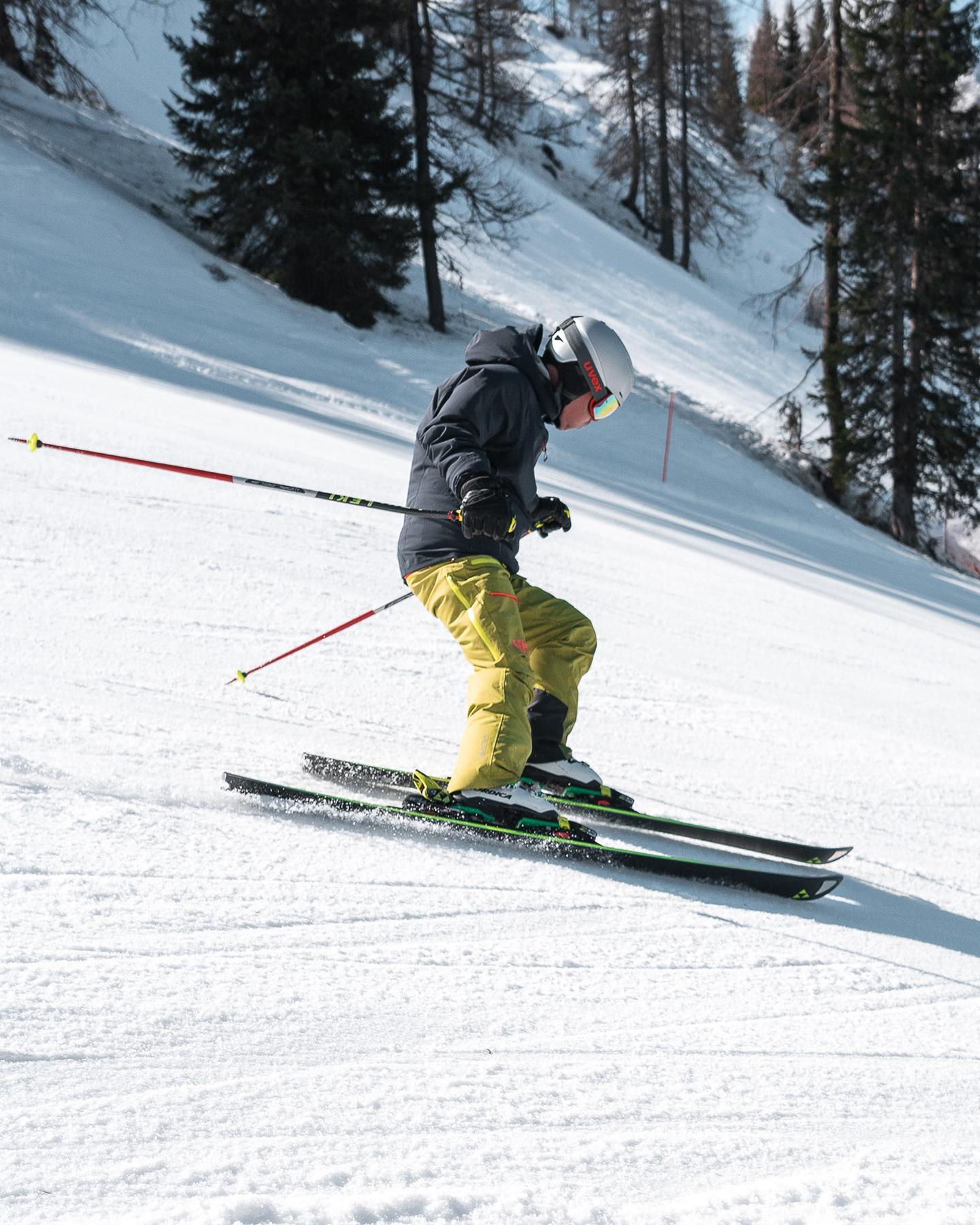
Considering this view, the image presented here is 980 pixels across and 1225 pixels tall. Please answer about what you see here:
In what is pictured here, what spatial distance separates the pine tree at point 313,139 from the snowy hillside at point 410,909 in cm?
973

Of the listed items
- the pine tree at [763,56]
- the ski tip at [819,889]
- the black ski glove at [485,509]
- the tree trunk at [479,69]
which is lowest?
the ski tip at [819,889]

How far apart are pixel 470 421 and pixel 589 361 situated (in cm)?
47

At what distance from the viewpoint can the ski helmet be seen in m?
3.79

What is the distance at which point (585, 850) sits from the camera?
11.7 ft

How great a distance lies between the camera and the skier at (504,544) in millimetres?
3584

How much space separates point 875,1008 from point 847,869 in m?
1.15

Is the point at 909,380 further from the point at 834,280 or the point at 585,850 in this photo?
the point at 585,850

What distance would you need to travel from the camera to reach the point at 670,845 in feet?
12.9

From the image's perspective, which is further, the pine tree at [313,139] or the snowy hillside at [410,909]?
the pine tree at [313,139]

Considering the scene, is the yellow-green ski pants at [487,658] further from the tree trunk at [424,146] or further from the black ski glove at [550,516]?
the tree trunk at [424,146]

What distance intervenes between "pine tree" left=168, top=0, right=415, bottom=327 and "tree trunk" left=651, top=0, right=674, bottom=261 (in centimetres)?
1687

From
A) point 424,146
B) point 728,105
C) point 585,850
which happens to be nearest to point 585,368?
point 585,850

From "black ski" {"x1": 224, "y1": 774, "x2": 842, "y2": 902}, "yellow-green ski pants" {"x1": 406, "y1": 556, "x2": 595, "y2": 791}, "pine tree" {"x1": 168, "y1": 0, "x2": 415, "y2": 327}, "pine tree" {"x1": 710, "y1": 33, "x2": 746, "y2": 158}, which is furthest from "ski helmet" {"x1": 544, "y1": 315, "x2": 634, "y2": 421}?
"pine tree" {"x1": 710, "y1": 33, "x2": 746, "y2": 158}

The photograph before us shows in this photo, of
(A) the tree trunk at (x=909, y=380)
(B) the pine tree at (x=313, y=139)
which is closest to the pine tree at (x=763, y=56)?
(A) the tree trunk at (x=909, y=380)
